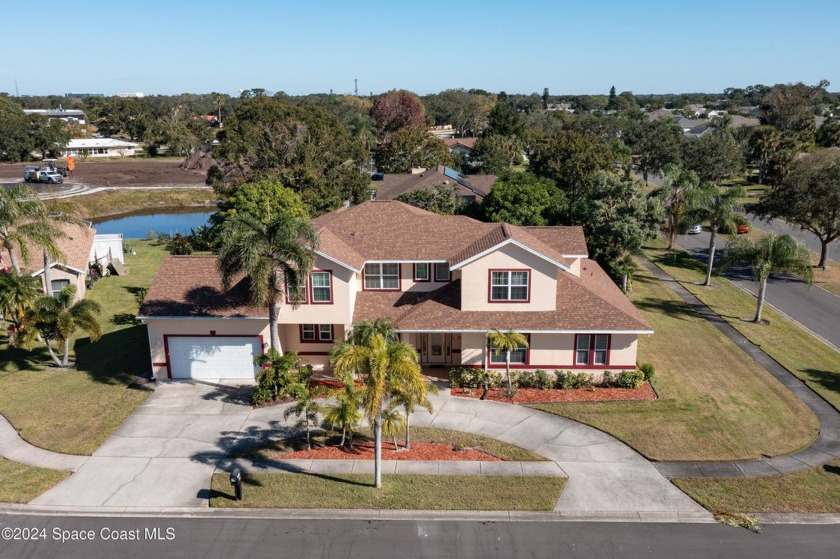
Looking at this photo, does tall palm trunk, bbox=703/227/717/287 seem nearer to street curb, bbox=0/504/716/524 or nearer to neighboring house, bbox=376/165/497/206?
neighboring house, bbox=376/165/497/206

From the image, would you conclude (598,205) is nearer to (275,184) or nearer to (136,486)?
(275,184)

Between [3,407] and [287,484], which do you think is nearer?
[287,484]

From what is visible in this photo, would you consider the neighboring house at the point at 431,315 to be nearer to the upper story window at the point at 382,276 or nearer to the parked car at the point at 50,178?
the upper story window at the point at 382,276

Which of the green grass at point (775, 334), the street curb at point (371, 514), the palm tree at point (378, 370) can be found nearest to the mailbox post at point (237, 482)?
the street curb at point (371, 514)

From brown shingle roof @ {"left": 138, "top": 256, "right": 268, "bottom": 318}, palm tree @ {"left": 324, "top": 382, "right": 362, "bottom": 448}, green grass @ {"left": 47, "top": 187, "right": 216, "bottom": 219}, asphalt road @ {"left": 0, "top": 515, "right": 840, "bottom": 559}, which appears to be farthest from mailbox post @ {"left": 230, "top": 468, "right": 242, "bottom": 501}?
green grass @ {"left": 47, "top": 187, "right": 216, "bottom": 219}

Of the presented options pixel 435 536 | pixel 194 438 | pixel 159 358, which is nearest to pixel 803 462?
pixel 435 536
